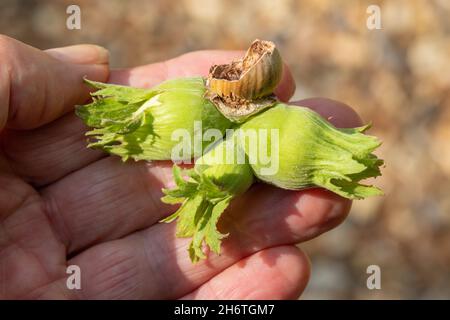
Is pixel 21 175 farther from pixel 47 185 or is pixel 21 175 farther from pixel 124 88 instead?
pixel 124 88

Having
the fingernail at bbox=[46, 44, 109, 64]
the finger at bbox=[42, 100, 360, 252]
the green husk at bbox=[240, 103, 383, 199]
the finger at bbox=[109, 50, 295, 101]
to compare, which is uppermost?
the fingernail at bbox=[46, 44, 109, 64]

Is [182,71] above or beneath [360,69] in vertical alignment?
above

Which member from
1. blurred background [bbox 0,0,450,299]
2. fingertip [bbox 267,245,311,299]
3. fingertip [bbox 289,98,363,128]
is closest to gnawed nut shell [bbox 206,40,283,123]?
fingertip [bbox 289,98,363,128]

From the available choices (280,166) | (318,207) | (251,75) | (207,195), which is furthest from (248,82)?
(318,207)

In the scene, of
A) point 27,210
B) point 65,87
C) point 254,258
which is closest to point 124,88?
point 65,87

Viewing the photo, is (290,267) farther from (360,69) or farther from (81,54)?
(360,69)

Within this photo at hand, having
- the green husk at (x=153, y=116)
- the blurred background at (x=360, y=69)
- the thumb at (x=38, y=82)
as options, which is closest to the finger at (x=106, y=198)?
the green husk at (x=153, y=116)

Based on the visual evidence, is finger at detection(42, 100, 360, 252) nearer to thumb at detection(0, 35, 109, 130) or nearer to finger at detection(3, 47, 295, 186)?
finger at detection(3, 47, 295, 186)
